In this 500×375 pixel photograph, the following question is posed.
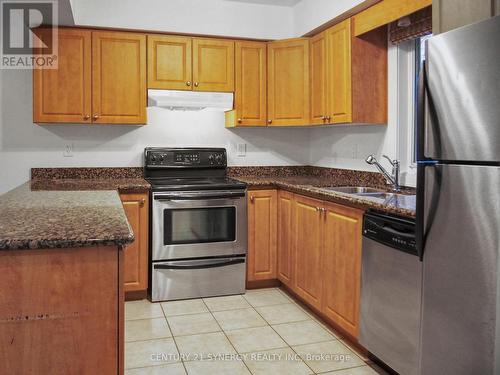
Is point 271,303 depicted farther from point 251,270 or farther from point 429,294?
point 429,294

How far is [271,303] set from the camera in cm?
376

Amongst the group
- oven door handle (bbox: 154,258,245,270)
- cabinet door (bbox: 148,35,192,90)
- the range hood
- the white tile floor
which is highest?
cabinet door (bbox: 148,35,192,90)

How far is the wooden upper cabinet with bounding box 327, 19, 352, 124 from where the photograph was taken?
3.52 meters

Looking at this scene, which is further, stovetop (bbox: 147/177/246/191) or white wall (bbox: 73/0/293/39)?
white wall (bbox: 73/0/293/39)

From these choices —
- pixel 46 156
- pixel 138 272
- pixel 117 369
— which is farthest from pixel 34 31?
pixel 117 369

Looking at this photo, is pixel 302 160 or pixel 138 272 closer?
pixel 138 272

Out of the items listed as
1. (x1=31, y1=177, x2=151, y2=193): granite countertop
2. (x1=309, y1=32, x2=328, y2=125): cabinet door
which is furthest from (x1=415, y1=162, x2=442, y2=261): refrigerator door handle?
(x1=31, y1=177, x2=151, y2=193): granite countertop

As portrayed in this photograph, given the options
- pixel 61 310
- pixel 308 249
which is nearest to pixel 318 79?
pixel 308 249

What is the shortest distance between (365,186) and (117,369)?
8.42ft

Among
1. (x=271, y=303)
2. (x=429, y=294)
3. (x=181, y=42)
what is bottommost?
(x=271, y=303)

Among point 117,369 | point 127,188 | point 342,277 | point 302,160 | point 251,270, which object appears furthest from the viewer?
point 302,160

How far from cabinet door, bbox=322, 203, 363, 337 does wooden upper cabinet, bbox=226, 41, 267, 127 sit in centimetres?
144

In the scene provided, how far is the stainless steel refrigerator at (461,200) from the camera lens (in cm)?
169

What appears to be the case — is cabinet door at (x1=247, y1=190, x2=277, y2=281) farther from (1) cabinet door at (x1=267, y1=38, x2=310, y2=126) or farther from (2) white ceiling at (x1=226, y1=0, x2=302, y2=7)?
(2) white ceiling at (x1=226, y1=0, x2=302, y2=7)
